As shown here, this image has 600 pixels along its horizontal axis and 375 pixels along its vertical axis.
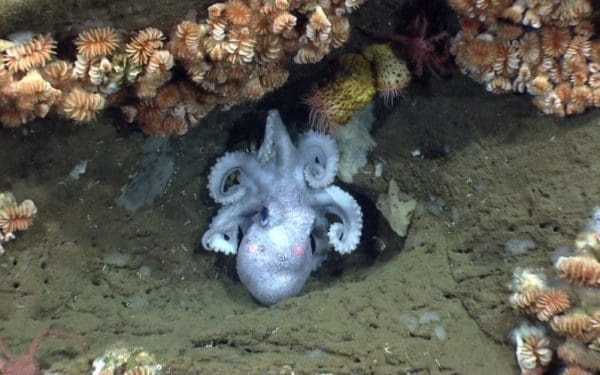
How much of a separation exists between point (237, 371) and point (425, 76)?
2.44 meters

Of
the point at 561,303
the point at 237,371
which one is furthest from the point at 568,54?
the point at 237,371

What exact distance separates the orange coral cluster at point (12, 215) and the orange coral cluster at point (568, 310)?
121 inches

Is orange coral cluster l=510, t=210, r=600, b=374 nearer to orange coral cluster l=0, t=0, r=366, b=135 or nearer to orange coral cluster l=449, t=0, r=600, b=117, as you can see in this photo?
orange coral cluster l=449, t=0, r=600, b=117

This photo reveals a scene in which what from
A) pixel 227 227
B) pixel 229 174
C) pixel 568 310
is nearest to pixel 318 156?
pixel 229 174

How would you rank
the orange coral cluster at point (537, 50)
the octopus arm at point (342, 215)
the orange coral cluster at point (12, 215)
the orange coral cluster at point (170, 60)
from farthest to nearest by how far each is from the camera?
the octopus arm at point (342, 215), the orange coral cluster at point (537, 50), the orange coral cluster at point (12, 215), the orange coral cluster at point (170, 60)

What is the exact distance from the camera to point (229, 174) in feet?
13.9

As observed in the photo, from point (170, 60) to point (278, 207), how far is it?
1546 mm

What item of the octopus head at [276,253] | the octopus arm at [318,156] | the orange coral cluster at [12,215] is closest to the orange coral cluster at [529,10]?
the octopus arm at [318,156]

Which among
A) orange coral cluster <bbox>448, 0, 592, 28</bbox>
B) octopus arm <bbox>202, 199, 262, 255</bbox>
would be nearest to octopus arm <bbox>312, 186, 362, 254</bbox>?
octopus arm <bbox>202, 199, 262, 255</bbox>

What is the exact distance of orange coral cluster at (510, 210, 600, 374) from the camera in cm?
297

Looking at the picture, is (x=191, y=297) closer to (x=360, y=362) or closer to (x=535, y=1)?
(x=360, y=362)

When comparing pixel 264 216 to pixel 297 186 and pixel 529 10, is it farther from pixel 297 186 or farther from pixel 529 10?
pixel 529 10

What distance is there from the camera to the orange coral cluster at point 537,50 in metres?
3.20

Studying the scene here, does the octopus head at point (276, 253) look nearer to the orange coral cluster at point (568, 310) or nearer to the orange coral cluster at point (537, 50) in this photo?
the orange coral cluster at point (568, 310)
